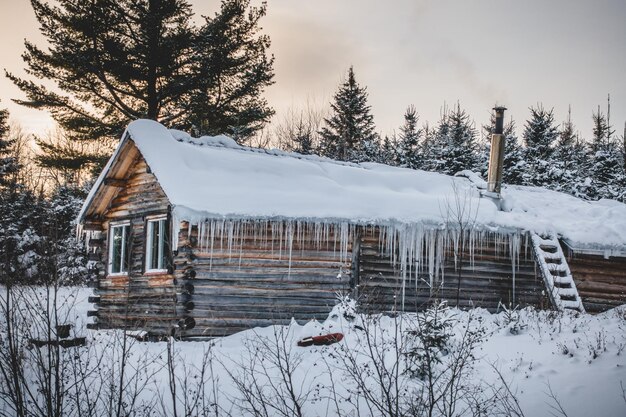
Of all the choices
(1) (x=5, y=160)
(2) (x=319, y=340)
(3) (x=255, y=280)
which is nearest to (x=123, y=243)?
(3) (x=255, y=280)

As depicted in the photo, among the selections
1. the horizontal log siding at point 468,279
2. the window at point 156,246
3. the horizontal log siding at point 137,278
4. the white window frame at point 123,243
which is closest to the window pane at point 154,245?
the window at point 156,246

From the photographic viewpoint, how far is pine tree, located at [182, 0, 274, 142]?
1711 cm

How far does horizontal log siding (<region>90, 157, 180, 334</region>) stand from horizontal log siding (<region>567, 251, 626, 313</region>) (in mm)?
9580

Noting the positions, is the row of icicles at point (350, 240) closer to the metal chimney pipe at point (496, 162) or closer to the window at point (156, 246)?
the window at point (156, 246)

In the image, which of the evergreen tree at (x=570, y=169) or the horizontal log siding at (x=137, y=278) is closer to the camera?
the horizontal log siding at (x=137, y=278)

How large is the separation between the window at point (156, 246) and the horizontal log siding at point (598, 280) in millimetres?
9808

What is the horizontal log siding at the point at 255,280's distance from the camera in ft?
32.0

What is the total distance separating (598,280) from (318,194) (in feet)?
24.5

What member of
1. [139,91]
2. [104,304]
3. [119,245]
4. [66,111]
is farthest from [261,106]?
[104,304]

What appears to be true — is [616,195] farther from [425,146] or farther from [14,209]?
[14,209]

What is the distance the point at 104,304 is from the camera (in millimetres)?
12320

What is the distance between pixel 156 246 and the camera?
10922 millimetres

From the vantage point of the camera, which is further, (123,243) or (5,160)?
(5,160)

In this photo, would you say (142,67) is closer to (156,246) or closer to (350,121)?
(156,246)
